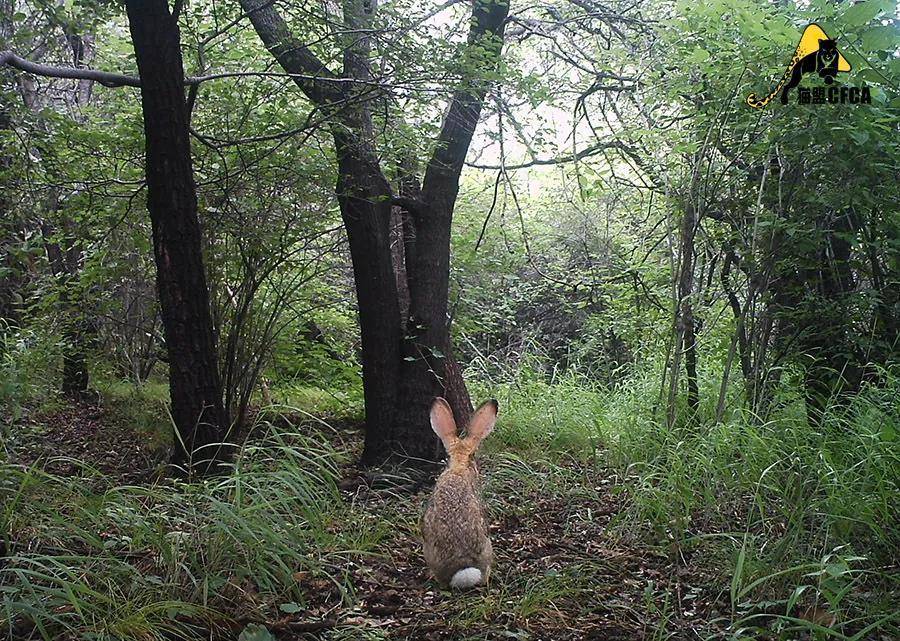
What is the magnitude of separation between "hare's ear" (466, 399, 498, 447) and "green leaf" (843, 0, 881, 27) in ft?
7.72

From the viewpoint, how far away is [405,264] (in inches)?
234

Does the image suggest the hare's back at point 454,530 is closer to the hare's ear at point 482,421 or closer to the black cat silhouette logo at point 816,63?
the hare's ear at point 482,421

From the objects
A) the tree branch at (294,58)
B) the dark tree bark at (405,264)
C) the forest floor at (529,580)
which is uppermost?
the tree branch at (294,58)

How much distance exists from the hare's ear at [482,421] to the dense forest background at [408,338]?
66cm

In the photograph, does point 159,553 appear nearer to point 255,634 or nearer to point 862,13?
point 255,634

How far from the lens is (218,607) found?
3016 millimetres

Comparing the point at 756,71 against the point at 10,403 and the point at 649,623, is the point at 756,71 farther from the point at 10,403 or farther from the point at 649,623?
the point at 10,403

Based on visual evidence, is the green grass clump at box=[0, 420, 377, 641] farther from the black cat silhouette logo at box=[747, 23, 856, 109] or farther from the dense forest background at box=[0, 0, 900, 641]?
the black cat silhouette logo at box=[747, 23, 856, 109]

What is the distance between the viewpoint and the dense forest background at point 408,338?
317cm

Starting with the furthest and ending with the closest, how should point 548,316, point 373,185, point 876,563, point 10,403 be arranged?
point 548,316
point 373,185
point 10,403
point 876,563

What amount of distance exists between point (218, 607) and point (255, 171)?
10.1ft

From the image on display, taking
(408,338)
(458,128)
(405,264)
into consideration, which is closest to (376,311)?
(408,338)

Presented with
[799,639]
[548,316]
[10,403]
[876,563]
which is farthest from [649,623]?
[548,316]

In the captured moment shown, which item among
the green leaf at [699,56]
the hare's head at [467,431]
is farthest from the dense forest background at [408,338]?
the hare's head at [467,431]
